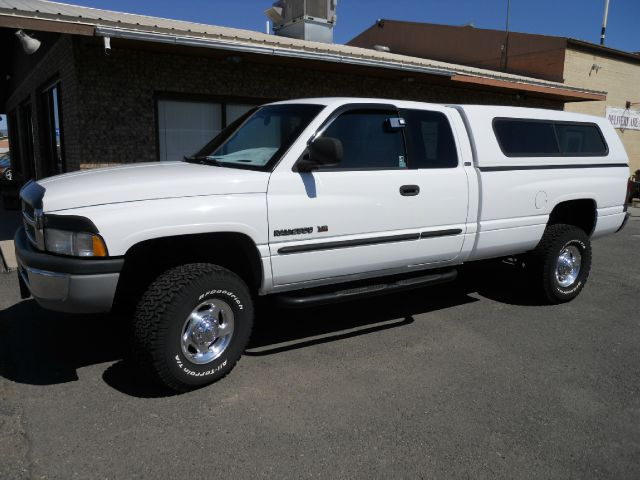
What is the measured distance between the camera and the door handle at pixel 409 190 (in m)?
4.45

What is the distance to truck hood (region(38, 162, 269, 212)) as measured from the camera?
3311 millimetres

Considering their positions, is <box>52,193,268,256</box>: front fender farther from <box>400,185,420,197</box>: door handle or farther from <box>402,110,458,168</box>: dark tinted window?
<box>402,110,458,168</box>: dark tinted window

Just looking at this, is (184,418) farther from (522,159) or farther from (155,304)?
(522,159)

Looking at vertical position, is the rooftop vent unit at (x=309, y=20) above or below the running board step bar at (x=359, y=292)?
above

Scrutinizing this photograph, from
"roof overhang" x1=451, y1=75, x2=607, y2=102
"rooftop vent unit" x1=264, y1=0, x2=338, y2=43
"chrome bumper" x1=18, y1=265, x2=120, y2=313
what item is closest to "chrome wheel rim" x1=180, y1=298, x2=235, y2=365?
"chrome bumper" x1=18, y1=265, x2=120, y2=313

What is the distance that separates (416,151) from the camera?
464cm

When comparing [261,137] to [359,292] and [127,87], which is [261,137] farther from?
[127,87]

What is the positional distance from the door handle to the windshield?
97 centimetres

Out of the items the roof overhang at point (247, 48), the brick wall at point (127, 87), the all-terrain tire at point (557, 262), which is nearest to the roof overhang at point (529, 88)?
the roof overhang at point (247, 48)

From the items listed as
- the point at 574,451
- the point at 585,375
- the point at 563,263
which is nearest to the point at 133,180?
the point at 574,451

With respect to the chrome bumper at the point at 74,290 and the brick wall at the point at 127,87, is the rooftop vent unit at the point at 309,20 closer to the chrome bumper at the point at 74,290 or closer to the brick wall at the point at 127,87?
the brick wall at the point at 127,87

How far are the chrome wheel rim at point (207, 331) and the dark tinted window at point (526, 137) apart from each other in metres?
3.23

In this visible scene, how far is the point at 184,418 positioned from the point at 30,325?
2436mm

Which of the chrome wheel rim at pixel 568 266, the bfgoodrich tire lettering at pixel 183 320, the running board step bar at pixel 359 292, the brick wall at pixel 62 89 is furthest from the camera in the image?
the brick wall at pixel 62 89
